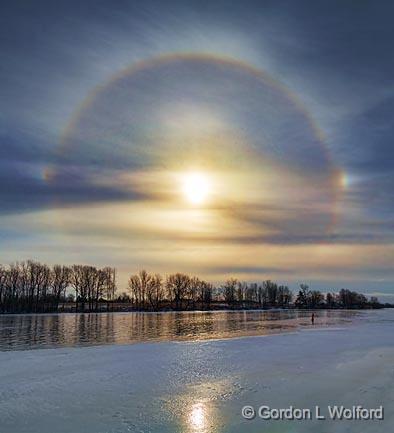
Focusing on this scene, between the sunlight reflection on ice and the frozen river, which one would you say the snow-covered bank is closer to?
the sunlight reflection on ice

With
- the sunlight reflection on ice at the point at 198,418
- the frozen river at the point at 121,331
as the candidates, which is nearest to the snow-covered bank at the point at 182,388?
the sunlight reflection on ice at the point at 198,418

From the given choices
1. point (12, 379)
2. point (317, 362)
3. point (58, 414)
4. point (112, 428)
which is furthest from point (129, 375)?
point (317, 362)

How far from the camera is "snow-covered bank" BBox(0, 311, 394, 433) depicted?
1052 cm

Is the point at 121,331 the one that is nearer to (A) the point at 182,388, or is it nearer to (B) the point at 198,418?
(A) the point at 182,388

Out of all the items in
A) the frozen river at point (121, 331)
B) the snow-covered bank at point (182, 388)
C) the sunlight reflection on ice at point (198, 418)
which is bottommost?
the frozen river at point (121, 331)

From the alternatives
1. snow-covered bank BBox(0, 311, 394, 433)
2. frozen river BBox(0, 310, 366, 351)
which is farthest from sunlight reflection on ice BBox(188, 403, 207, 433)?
frozen river BBox(0, 310, 366, 351)

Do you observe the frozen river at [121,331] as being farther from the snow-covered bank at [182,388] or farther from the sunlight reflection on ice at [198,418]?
the sunlight reflection on ice at [198,418]

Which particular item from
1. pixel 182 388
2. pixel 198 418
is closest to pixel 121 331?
pixel 182 388

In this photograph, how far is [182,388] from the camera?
47.6ft

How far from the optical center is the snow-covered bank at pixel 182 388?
414 inches

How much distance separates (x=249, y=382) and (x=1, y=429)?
26.8 feet

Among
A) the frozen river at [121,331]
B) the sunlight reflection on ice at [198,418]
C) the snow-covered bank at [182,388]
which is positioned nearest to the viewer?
the sunlight reflection on ice at [198,418]

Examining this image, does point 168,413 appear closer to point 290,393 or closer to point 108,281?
point 290,393

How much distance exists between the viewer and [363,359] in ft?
69.3
